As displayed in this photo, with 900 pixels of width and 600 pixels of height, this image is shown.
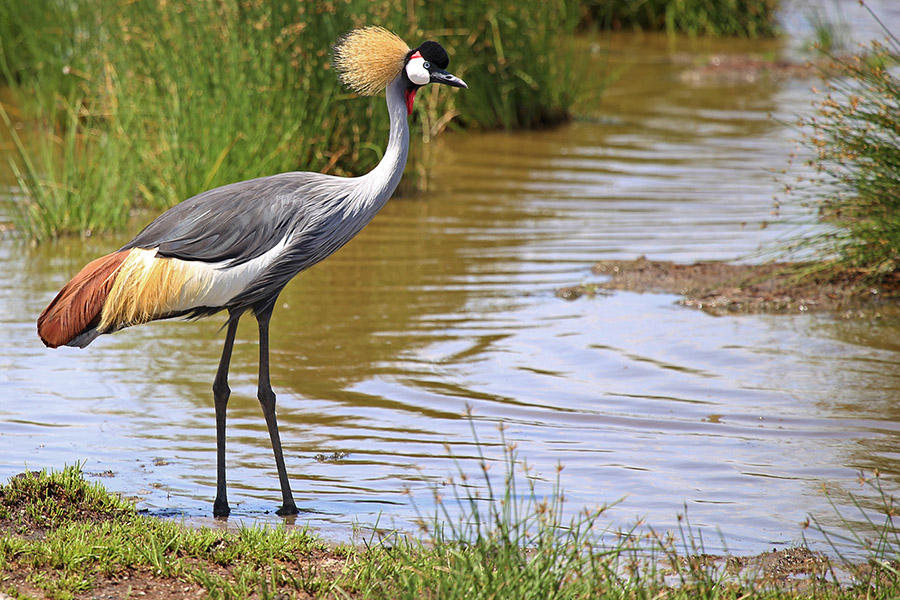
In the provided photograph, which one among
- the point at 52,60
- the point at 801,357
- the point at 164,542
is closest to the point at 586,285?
the point at 801,357

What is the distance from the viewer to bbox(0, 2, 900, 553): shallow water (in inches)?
186

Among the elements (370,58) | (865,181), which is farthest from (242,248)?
(865,181)

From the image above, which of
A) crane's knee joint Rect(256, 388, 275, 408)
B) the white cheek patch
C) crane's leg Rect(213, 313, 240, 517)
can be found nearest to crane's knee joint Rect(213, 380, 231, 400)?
crane's leg Rect(213, 313, 240, 517)

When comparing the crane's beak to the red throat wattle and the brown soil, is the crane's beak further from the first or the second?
the brown soil

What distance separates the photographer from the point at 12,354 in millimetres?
6262

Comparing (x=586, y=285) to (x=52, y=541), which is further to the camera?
(x=586, y=285)

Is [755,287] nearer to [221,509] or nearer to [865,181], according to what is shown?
[865,181]

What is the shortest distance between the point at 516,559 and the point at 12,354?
4073 millimetres

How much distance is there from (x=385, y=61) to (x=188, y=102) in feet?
13.8

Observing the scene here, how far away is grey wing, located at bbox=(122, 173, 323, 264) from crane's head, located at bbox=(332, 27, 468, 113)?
0.59 meters

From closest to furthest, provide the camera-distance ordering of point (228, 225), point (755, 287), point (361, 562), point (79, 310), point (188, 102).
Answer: point (361, 562) < point (79, 310) < point (228, 225) < point (755, 287) < point (188, 102)

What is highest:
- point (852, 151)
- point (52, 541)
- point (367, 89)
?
point (367, 89)

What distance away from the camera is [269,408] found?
15.2ft

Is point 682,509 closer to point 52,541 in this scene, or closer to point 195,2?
point 52,541
